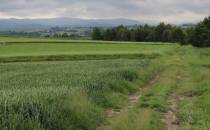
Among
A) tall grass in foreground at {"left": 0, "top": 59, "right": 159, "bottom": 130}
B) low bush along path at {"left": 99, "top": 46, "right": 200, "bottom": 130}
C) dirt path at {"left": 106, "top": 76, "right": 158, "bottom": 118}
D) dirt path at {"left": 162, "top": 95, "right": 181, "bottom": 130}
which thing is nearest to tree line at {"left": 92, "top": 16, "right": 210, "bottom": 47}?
dirt path at {"left": 106, "top": 76, "right": 158, "bottom": 118}

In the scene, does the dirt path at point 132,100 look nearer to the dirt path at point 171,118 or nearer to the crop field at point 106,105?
the crop field at point 106,105

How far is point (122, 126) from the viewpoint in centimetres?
1289

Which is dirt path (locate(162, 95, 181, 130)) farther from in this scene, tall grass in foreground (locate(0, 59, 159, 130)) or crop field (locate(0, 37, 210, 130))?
tall grass in foreground (locate(0, 59, 159, 130))

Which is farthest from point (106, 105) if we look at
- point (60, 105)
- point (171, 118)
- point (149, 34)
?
point (149, 34)

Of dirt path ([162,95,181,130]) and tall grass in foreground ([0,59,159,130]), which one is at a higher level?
tall grass in foreground ([0,59,159,130])

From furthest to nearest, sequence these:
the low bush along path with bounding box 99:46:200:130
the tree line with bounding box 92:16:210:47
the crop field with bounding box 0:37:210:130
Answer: the tree line with bounding box 92:16:210:47
the low bush along path with bounding box 99:46:200:130
the crop field with bounding box 0:37:210:130

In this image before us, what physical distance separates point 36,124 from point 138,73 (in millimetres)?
16777

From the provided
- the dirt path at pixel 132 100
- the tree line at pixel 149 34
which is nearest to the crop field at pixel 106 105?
the dirt path at pixel 132 100

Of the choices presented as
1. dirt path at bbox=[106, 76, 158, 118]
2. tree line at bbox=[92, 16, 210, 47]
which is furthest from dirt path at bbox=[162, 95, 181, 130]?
tree line at bbox=[92, 16, 210, 47]

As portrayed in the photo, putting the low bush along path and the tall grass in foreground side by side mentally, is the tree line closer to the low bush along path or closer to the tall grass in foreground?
the low bush along path

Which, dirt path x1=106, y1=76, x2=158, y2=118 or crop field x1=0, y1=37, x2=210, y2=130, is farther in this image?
dirt path x1=106, y1=76, x2=158, y2=118

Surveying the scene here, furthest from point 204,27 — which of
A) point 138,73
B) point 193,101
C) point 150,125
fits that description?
point 150,125

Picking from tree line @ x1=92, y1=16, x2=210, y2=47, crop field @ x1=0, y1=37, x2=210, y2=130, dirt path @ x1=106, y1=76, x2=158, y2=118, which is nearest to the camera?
crop field @ x1=0, y1=37, x2=210, y2=130

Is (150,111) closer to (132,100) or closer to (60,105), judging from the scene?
(132,100)
